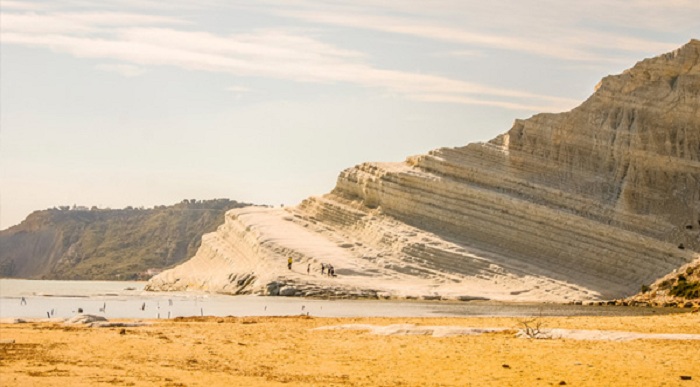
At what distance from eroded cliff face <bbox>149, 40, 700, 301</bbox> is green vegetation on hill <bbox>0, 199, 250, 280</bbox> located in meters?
70.5

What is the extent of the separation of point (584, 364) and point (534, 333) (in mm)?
5579

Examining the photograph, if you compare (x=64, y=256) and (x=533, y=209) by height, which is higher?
(x=533, y=209)

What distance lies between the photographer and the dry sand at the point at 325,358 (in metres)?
21.1

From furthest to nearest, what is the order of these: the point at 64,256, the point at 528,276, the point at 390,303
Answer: the point at 64,256 < the point at 528,276 < the point at 390,303

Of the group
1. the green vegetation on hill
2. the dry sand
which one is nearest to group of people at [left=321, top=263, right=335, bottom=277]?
the dry sand

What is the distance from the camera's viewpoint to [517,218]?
67.6 metres

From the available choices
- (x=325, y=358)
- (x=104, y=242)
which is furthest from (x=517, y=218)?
(x=104, y=242)

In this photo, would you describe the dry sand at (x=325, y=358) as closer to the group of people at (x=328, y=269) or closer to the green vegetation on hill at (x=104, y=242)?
the group of people at (x=328, y=269)

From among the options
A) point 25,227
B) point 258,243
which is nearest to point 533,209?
point 258,243

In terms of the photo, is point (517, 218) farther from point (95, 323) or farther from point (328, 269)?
point (95, 323)

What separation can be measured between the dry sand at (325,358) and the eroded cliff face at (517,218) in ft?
99.4

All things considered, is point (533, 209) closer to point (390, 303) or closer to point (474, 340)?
point (390, 303)

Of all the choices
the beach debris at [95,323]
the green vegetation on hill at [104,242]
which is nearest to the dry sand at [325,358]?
the beach debris at [95,323]

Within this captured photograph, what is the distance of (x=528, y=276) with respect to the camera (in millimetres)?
63594
